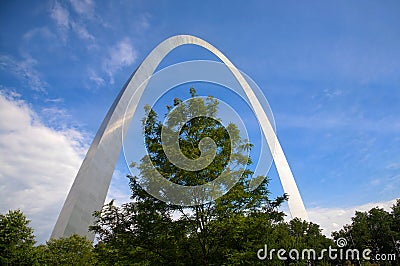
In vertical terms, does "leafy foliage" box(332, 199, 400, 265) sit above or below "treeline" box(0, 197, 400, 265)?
above

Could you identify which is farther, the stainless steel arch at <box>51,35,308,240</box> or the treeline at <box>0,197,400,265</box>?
the stainless steel arch at <box>51,35,308,240</box>

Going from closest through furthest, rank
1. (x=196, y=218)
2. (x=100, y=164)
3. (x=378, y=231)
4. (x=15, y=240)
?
1. (x=196, y=218)
2. (x=15, y=240)
3. (x=100, y=164)
4. (x=378, y=231)

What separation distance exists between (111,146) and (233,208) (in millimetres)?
12074

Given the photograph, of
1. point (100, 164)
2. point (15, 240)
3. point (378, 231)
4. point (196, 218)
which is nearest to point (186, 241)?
point (196, 218)

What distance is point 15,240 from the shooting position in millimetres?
11289

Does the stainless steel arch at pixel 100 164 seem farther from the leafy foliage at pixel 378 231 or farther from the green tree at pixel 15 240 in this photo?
the leafy foliage at pixel 378 231

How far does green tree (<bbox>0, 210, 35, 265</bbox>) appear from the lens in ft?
35.4

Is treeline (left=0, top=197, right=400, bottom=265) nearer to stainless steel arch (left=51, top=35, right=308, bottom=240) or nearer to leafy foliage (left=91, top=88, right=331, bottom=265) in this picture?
leafy foliage (left=91, top=88, right=331, bottom=265)

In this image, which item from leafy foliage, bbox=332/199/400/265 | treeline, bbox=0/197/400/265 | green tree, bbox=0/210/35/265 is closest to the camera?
treeline, bbox=0/197/400/265

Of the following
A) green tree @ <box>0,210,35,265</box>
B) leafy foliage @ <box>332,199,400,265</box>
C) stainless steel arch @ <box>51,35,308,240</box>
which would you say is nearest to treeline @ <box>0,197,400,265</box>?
green tree @ <box>0,210,35,265</box>

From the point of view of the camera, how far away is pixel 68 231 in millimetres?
15820

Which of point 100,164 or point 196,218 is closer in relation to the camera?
point 196,218

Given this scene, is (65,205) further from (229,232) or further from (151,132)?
(229,232)

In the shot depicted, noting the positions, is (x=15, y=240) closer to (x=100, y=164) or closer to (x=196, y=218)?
(x=100, y=164)
